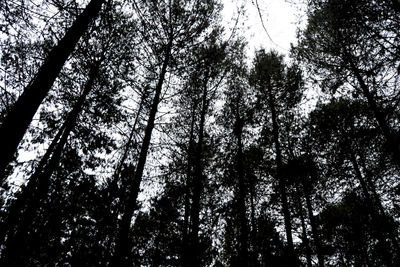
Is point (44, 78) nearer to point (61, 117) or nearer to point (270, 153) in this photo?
point (61, 117)

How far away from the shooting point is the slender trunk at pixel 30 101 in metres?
2.69

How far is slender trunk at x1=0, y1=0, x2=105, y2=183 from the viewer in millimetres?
2686

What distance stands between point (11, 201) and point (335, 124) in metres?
15.0

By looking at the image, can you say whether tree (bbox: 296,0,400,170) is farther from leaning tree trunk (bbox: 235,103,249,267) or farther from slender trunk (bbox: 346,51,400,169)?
leaning tree trunk (bbox: 235,103,249,267)

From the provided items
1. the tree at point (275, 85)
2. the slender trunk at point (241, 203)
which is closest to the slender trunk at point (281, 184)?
the tree at point (275, 85)

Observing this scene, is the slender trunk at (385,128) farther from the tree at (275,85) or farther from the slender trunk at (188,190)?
the slender trunk at (188,190)

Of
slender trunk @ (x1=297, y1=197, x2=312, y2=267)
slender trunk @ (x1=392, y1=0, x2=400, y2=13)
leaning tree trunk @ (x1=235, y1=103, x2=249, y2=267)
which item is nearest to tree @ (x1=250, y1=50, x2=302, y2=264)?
leaning tree trunk @ (x1=235, y1=103, x2=249, y2=267)

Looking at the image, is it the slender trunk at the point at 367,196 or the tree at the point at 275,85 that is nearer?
the slender trunk at the point at 367,196

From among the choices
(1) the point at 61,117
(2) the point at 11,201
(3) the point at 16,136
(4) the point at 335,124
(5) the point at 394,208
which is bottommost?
(3) the point at 16,136

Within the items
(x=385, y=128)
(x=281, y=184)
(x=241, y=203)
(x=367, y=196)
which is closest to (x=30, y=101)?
(x=385, y=128)

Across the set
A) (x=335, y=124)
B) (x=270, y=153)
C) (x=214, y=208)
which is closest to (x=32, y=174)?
(x=214, y=208)

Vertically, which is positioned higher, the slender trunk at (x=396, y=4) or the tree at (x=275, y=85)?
the tree at (x=275, y=85)

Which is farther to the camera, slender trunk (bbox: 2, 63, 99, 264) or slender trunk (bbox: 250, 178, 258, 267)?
slender trunk (bbox: 250, 178, 258, 267)

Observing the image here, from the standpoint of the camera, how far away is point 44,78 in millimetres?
3184
